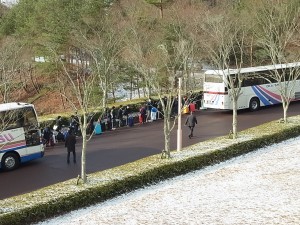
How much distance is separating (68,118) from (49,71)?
40.2 ft

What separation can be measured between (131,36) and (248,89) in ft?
30.5

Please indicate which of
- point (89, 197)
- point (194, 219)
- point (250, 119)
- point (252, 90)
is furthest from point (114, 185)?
point (252, 90)

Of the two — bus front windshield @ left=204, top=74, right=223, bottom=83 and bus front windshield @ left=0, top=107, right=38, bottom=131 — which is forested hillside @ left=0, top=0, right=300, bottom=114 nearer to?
bus front windshield @ left=204, top=74, right=223, bottom=83

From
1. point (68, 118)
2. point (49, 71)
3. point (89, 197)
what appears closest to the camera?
point (89, 197)

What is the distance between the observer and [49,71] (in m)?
35.4

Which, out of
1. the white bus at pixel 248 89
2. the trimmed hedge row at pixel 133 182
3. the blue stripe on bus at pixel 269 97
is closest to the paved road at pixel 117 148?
the blue stripe on bus at pixel 269 97

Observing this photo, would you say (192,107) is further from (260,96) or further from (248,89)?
(260,96)

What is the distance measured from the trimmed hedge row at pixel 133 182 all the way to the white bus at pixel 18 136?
4903 mm

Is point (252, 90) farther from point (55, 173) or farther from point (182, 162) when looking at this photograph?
point (55, 173)

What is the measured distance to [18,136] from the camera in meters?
17.5

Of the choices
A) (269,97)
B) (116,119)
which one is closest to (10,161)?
(116,119)

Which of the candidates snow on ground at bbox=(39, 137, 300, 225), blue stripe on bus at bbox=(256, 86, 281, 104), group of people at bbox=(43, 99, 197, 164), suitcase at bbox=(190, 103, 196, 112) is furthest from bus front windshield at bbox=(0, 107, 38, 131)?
blue stripe on bus at bbox=(256, 86, 281, 104)

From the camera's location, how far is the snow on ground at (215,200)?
12.2m

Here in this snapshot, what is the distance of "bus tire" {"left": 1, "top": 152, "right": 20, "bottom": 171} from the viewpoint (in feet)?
56.8
